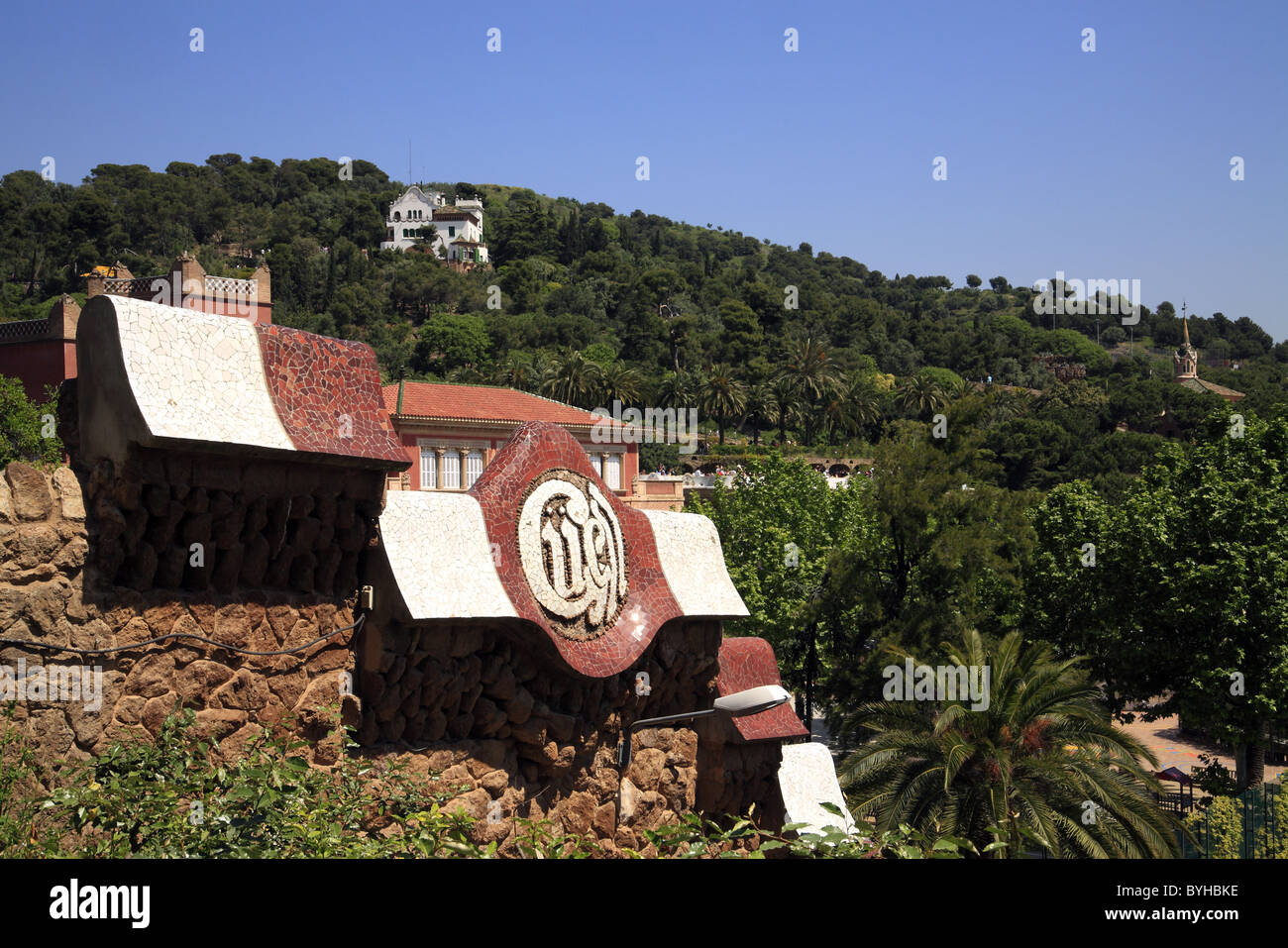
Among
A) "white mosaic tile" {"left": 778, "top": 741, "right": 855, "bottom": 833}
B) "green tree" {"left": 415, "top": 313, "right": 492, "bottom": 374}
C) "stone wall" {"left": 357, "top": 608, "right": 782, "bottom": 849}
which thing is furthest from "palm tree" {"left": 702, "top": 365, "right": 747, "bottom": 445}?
"stone wall" {"left": 357, "top": 608, "right": 782, "bottom": 849}

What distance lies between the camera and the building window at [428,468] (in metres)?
34.1

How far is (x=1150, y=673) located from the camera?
84.8ft

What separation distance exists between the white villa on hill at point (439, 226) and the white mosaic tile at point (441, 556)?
124144 mm

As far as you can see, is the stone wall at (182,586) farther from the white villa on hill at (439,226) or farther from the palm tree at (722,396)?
the white villa on hill at (439,226)

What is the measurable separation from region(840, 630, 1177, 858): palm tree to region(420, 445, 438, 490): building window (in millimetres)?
17939

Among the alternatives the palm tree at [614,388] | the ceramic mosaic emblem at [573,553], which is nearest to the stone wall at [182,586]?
the ceramic mosaic emblem at [573,553]

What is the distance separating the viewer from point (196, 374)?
777cm

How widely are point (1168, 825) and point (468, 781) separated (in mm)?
12187

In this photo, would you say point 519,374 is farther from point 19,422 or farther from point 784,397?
point 19,422

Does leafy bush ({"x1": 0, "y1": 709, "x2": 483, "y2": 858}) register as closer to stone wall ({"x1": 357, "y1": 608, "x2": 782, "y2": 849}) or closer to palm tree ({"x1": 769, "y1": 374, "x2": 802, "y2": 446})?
stone wall ({"x1": 357, "y1": 608, "x2": 782, "y2": 849})

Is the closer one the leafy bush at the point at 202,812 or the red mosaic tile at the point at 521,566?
the leafy bush at the point at 202,812

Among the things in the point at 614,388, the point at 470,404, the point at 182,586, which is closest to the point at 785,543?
the point at 470,404

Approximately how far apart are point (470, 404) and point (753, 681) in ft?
81.8
